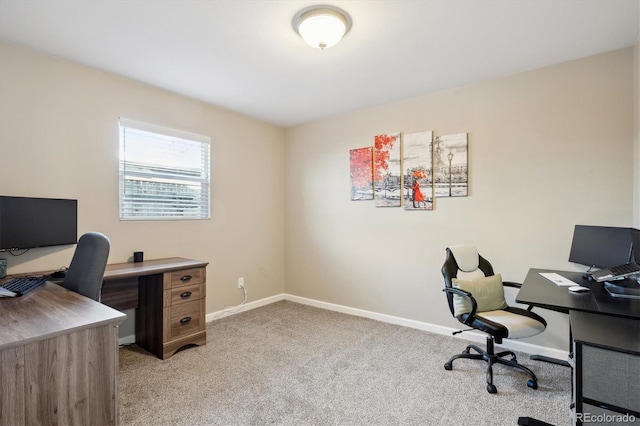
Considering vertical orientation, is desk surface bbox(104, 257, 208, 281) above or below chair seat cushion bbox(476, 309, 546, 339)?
above

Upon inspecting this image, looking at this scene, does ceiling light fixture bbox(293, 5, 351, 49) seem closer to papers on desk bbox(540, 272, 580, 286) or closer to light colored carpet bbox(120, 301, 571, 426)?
papers on desk bbox(540, 272, 580, 286)

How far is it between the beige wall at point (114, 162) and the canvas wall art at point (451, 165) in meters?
2.34

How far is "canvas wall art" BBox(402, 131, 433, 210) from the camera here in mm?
3359

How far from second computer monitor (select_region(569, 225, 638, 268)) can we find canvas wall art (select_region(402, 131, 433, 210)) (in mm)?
1272

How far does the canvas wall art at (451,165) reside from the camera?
3156 millimetres

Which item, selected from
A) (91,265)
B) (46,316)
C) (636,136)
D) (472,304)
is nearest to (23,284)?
(91,265)

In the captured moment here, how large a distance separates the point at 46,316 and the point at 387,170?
321 cm

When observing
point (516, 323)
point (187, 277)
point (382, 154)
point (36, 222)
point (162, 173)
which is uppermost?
point (382, 154)

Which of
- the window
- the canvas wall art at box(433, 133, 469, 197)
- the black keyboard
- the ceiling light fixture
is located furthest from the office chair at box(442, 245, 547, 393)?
the black keyboard

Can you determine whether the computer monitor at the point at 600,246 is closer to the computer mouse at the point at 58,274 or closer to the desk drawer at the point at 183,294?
the desk drawer at the point at 183,294

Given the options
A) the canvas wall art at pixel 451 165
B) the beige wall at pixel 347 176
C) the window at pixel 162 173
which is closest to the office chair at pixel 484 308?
the beige wall at pixel 347 176

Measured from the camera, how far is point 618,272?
205cm

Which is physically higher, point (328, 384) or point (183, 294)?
point (183, 294)

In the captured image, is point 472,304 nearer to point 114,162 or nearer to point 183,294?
point 183,294
